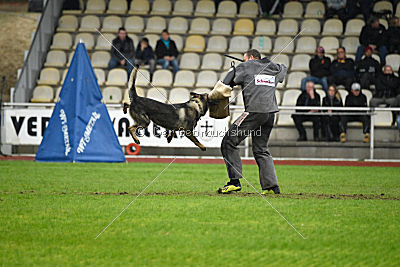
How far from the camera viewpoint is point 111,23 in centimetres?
2175

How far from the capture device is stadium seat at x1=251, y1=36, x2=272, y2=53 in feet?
66.6

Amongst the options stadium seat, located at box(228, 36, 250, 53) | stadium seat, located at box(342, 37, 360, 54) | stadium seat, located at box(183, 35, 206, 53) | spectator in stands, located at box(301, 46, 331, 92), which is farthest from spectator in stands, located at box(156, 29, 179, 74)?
stadium seat, located at box(342, 37, 360, 54)

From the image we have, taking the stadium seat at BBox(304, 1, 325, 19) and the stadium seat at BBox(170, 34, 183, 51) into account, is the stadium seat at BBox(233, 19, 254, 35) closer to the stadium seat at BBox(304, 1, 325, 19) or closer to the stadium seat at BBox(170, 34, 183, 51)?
the stadium seat at BBox(170, 34, 183, 51)

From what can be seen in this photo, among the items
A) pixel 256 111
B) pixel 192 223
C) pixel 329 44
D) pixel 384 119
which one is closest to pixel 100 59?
pixel 329 44

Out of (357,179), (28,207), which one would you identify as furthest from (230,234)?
(357,179)

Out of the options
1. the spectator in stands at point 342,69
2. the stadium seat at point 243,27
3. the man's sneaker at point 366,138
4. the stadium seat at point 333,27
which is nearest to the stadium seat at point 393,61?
the spectator in stands at point 342,69

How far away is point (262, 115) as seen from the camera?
849cm

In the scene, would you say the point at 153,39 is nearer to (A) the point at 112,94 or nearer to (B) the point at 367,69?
(A) the point at 112,94

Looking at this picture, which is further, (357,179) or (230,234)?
(357,179)

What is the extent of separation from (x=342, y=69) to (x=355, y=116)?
7.24 ft

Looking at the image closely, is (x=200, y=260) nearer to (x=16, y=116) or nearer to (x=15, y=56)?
(x=16, y=116)

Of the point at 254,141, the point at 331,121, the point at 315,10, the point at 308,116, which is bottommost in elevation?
the point at 331,121

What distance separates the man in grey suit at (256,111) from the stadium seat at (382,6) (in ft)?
45.5

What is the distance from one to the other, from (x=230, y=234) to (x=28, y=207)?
2.77m
